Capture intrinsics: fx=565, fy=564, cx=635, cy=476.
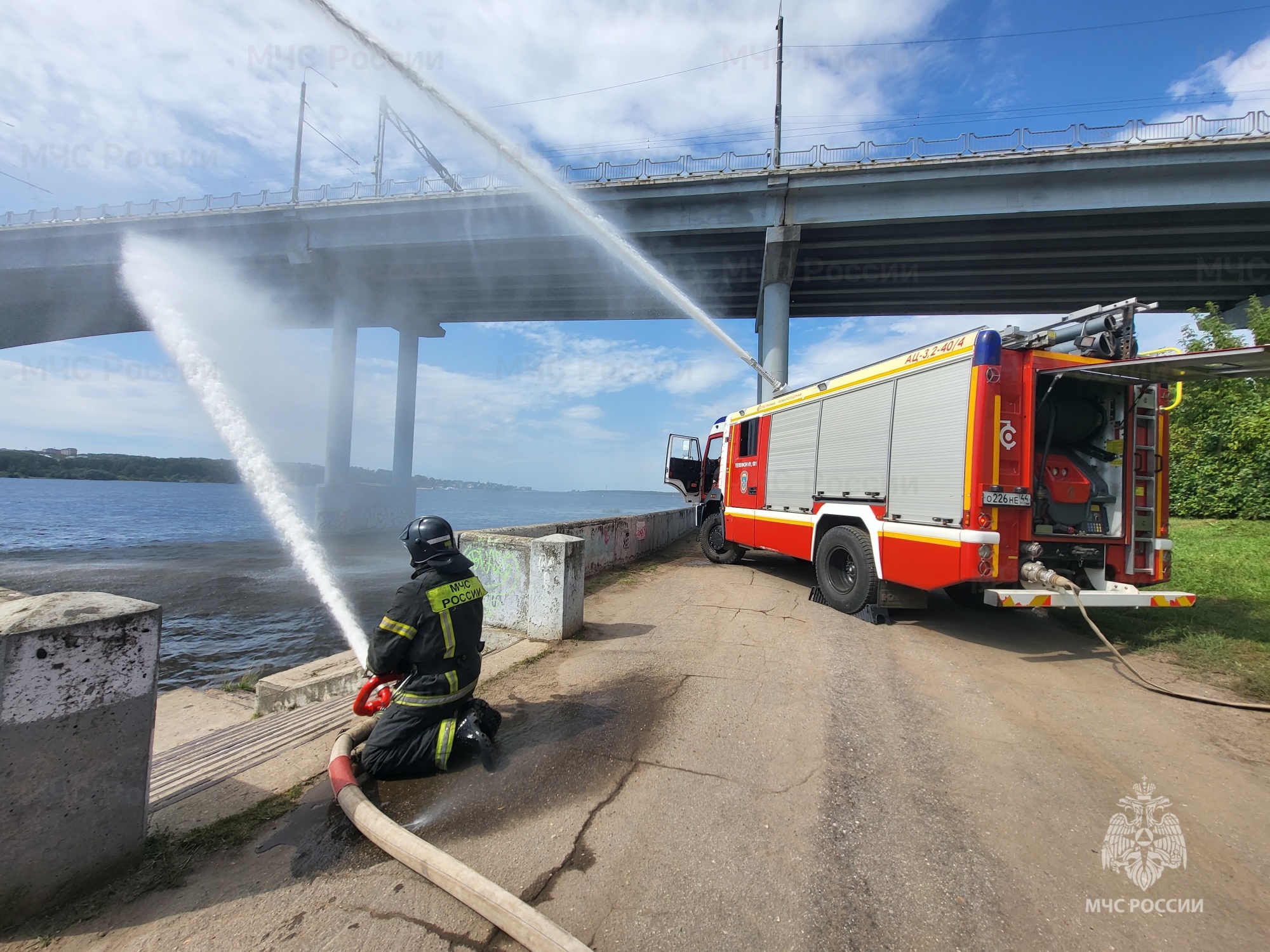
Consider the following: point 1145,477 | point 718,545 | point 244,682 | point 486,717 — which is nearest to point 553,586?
point 486,717

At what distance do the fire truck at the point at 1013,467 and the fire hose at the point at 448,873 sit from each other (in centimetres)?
496

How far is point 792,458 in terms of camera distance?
29.6 feet

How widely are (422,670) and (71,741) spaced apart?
4.97 feet

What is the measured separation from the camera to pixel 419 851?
2504 mm

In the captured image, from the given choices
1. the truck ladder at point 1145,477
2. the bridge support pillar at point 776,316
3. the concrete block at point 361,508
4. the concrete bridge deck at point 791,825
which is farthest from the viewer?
the concrete block at point 361,508

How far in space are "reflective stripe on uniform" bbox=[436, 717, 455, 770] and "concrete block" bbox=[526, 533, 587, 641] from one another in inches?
106

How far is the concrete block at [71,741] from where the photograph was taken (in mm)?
2164

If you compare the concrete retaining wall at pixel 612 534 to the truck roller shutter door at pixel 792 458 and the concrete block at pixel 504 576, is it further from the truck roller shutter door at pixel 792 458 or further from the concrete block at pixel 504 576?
the truck roller shutter door at pixel 792 458

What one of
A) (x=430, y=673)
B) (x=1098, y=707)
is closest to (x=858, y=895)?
(x=430, y=673)

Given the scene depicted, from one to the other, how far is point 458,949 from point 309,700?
14.1ft

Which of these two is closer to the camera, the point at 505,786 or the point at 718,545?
the point at 505,786

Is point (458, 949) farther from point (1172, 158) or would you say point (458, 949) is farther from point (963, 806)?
point (1172, 158)

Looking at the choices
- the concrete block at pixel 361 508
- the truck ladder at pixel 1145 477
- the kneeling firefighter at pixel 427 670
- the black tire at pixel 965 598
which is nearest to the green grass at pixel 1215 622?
the truck ladder at pixel 1145 477

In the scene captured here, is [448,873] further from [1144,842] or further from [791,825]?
[1144,842]
